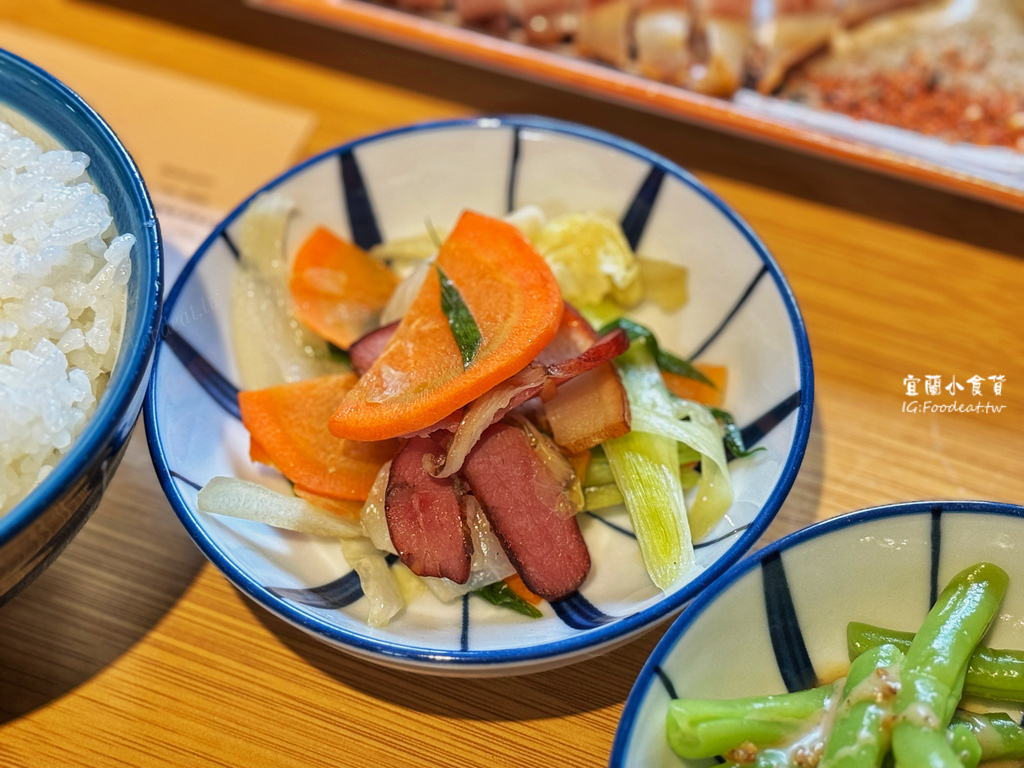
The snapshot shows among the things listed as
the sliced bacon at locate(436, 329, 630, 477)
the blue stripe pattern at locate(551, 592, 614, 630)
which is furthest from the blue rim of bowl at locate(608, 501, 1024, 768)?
the sliced bacon at locate(436, 329, 630, 477)

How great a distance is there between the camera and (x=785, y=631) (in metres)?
1.24

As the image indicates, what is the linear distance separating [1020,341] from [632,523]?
3.52ft

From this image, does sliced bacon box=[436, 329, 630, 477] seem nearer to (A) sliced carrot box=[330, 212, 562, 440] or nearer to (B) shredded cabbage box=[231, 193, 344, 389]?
(A) sliced carrot box=[330, 212, 562, 440]

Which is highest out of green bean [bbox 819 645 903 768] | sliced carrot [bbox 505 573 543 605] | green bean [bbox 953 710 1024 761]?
green bean [bbox 819 645 903 768]

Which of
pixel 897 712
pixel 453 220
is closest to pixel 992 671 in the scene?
pixel 897 712

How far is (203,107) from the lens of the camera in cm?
231

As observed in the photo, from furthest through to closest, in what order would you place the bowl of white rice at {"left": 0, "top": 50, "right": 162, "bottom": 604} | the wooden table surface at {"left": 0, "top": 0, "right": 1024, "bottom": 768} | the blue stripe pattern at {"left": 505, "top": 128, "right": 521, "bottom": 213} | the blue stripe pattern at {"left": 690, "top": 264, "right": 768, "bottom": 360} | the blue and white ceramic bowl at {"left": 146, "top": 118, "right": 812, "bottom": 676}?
the blue stripe pattern at {"left": 505, "top": 128, "right": 521, "bottom": 213}
the blue stripe pattern at {"left": 690, "top": 264, "right": 768, "bottom": 360}
the wooden table surface at {"left": 0, "top": 0, "right": 1024, "bottom": 768}
the blue and white ceramic bowl at {"left": 146, "top": 118, "right": 812, "bottom": 676}
the bowl of white rice at {"left": 0, "top": 50, "right": 162, "bottom": 604}

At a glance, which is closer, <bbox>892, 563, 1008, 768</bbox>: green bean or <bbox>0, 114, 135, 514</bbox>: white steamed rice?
<bbox>892, 563, 1008, 768</bbox>: green bean

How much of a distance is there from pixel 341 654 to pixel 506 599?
302 mm

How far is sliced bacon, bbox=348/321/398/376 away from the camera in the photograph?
4.99 feet

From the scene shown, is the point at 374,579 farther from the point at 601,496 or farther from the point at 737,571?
the point at 737,571

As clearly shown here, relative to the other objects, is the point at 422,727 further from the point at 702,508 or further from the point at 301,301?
the point at 301,301

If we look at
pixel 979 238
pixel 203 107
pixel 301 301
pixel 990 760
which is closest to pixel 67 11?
pixel 203 107

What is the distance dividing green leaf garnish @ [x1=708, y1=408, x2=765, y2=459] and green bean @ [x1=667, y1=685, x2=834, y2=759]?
0.46m
